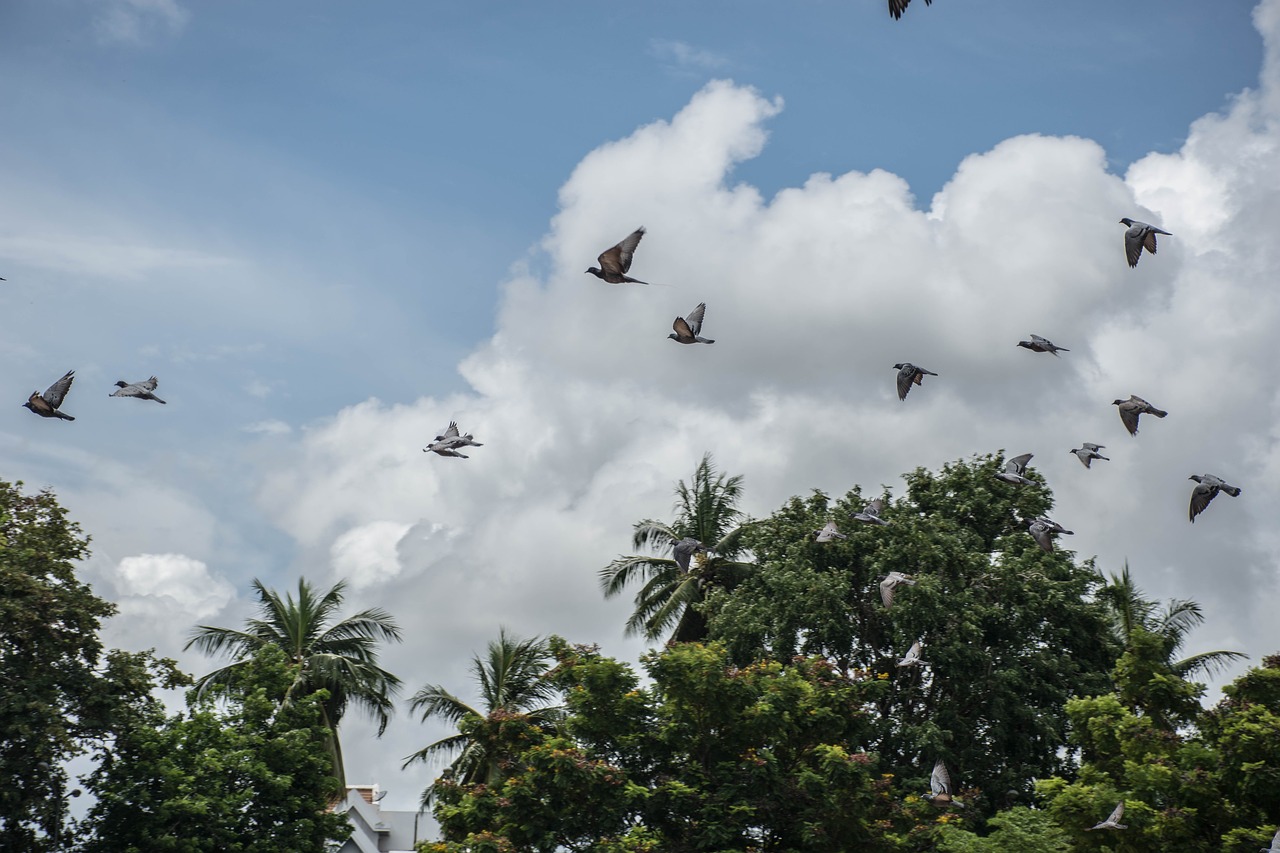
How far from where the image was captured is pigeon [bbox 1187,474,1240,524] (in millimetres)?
14852

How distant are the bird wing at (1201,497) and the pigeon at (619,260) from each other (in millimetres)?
7032

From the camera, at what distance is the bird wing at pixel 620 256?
39.3ft

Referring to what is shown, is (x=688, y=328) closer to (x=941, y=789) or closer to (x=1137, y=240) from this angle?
(x=1137, y=240)

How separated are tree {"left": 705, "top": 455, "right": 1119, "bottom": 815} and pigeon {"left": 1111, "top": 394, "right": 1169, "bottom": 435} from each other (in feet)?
27.5

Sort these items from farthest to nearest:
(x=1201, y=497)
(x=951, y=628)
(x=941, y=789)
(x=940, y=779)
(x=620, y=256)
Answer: (x=951, y=628) → (x=941, y=789) → (x=940, y=779) → (x=1201, y=497) → (x=620, y=256)

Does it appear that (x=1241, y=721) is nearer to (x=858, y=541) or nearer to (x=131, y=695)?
(x=858, y=541)

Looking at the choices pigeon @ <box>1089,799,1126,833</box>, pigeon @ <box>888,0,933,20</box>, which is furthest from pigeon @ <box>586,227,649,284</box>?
pigeon @ <box>1089,799,1126,833</box>

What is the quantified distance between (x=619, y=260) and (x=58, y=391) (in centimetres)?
576

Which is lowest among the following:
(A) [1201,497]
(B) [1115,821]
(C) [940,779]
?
(B) [1115,821]

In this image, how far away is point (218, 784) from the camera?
21.4 m

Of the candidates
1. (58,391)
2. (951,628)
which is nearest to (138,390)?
(58,391)

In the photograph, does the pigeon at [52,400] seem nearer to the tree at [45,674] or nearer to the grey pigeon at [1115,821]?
the tree at [45,674]

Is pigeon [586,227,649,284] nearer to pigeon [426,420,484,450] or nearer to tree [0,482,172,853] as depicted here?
pigeon [426,420,484,450]

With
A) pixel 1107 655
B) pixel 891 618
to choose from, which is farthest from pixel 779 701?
pixel 1107 655
